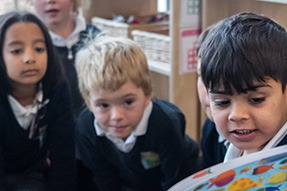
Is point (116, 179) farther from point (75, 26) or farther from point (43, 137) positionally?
point (75, 26)

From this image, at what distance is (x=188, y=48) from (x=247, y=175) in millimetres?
839

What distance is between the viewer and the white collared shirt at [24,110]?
0.88 m

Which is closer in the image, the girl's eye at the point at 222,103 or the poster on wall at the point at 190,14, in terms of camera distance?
the girl's eye at the point at 222,103

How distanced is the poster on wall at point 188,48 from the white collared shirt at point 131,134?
0.24 m

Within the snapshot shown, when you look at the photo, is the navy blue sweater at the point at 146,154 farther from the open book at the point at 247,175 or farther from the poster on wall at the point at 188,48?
the open book at the point at 247,175

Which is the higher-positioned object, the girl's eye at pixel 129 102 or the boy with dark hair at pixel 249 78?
the boy with dark hair at pixel 249 78

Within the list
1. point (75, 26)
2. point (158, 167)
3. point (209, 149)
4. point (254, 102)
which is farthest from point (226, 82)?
point (75, 26)

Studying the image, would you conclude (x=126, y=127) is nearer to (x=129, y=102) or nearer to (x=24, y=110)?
(x=129, y=102)

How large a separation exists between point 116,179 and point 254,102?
607 mm

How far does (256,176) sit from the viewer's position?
323 millimetres

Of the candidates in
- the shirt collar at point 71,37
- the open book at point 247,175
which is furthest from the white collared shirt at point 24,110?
the open book at point 247,175

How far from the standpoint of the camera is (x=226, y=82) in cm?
47

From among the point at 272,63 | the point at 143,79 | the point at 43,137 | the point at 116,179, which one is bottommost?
the point at 116,179

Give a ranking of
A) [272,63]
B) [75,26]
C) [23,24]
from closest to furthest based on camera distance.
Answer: [272,63] < [23,24] < [75,26]
